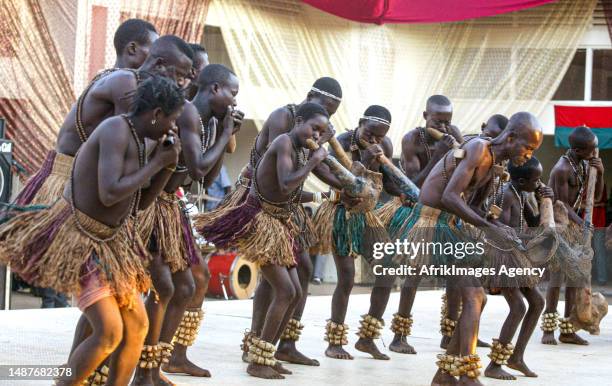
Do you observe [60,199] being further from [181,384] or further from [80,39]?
[80,39]

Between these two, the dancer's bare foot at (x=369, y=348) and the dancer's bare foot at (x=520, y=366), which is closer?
the dancer's bare foot at (x=520, y=366)

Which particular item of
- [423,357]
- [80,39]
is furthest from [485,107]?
[423,357]

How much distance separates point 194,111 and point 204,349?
8.00 ft

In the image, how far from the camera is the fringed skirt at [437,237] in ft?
19.5

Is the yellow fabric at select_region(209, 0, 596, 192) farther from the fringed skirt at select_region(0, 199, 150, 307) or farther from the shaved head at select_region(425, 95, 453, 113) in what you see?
the fringed skirt at select_region(0, 199, 150, 307)

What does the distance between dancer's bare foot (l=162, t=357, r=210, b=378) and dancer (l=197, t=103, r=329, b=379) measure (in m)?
0.30

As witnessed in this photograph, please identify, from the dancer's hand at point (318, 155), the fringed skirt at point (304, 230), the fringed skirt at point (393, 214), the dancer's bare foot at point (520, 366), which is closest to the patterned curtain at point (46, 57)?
the fringed skirt at point (393, 214)

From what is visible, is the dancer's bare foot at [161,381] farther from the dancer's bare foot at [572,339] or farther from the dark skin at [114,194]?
the dancer's bare foot at [572,339]

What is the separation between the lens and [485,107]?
57.6 feet

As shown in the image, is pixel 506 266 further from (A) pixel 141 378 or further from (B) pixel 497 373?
(A) pixel 141 378

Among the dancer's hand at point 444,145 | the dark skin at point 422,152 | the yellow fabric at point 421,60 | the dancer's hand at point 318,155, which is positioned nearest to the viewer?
the dancer's hand at point 318,155

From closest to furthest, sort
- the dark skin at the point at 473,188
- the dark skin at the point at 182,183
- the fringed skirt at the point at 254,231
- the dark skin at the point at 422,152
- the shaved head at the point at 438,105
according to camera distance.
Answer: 1. the dark skin at the point at 182,183
2. the dark skin at the point at 473,188
3. the fringed skirt at the point at 254,231
4. the dark skin at the point at 422,152
5. the shaved head at the point at 438,105

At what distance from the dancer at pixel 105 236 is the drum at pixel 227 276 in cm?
759

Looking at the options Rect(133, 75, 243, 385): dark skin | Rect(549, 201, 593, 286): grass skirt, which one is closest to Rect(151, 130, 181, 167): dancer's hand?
Rect(133, 75, 243, 385): dark skin
